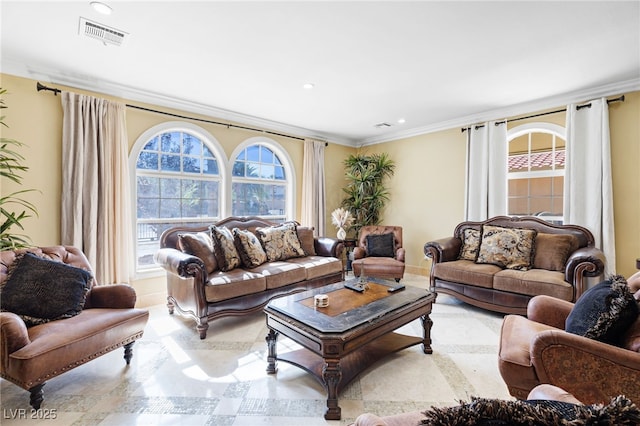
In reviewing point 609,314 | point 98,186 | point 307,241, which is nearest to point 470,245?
point 307,241

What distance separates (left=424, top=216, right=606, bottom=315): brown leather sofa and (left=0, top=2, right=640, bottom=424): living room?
0.90 ft

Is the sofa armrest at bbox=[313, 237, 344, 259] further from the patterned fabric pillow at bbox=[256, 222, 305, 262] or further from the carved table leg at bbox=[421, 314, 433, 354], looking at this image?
the carved table leg at bbox=[421, 314, 433, 354]

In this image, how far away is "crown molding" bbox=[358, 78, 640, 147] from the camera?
314 cm

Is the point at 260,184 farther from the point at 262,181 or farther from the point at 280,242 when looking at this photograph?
the point at 280,242

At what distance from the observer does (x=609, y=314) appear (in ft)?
4.40

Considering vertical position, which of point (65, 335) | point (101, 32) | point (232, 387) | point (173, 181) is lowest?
point (232, 387)

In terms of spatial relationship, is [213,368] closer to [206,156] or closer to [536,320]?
[536,320]

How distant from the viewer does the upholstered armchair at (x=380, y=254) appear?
13.1ft

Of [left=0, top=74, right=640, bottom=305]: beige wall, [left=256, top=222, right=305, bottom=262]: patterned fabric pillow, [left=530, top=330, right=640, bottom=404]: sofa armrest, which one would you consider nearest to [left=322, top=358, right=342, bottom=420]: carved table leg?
[left=530, top=330, right=640, bottom=404]: sofa armrest

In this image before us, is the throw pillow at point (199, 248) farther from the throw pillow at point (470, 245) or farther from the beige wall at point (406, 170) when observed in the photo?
the throw pillow at point (470, 245)

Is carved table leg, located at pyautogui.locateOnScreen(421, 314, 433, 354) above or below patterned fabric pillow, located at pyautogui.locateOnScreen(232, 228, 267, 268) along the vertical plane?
below

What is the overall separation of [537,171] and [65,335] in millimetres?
5387

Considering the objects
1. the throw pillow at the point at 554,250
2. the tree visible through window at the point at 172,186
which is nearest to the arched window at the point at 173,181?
the tree visible through window at the point at 172,186

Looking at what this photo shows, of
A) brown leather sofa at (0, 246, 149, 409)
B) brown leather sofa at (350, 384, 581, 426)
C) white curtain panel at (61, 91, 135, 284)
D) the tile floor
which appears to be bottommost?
the tile floor
